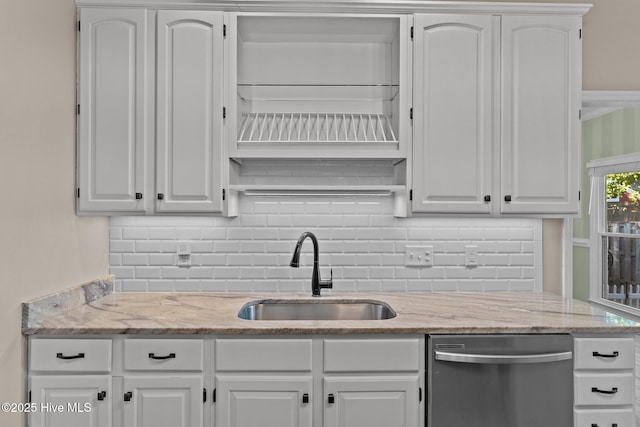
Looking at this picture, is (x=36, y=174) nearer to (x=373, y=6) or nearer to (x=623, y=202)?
(x=373, y=6)

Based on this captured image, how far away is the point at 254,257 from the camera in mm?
2770

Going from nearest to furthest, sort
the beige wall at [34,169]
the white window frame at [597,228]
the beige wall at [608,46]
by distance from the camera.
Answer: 1. the beige wall at [34,169]
2. the beige wall at [608,46]
3. the white window frame at [597,228]

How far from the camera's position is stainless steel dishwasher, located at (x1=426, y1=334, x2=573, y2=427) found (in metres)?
1.99

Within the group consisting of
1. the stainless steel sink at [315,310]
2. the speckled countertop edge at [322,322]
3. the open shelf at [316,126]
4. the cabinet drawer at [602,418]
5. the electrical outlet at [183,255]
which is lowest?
the cabinet drawer at [602,418]

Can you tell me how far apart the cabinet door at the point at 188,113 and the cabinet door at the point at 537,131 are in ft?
4.77

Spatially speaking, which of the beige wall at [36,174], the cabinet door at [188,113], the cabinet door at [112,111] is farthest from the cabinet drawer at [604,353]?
the beige wall at [36,174]

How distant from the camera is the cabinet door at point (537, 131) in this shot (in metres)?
2.43

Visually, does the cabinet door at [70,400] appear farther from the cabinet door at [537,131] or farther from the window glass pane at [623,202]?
the window glass pane at [623,202]

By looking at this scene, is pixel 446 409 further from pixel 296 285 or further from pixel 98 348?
pixel 98 348

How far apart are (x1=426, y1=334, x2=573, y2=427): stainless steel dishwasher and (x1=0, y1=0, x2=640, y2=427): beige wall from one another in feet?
5.50

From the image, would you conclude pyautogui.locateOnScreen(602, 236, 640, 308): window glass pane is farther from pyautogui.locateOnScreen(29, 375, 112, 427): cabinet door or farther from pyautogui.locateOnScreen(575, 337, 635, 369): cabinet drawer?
pyautogui.locateOnScreen(29, 375, 112, 427): cabinet door

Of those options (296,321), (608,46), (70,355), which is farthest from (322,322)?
(608,46)

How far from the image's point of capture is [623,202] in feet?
15.7

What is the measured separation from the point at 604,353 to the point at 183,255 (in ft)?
6.99
